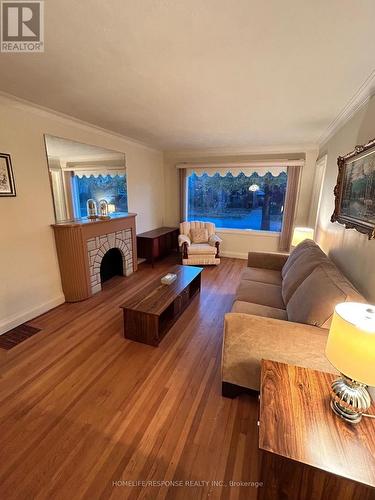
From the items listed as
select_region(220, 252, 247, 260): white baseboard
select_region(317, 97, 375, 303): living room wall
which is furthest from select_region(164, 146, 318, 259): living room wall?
select_region(317, 97, 375, 303): living room wall

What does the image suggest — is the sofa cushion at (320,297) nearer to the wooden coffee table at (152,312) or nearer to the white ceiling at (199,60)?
the wooden coffee table at (152,312)

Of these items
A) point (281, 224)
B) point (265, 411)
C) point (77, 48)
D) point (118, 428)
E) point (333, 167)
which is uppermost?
point (77, 48)

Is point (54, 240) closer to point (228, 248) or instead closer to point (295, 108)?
point (295, 108)

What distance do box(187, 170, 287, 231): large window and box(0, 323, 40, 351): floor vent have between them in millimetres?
3932

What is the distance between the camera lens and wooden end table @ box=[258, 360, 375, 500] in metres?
0.83

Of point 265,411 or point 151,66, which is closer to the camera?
point 265,411

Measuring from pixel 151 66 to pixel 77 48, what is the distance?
1.60 ft

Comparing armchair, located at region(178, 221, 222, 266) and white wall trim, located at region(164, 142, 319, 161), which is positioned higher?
white wall trim, located at region(164, 142, 319, 161)

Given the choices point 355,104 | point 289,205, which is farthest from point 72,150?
point 289,205

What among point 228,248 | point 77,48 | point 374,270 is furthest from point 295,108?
point 228,248

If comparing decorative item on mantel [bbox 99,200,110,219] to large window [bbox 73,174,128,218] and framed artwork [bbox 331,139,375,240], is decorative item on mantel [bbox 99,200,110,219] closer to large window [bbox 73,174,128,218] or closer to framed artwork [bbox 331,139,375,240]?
large window [bbox 73,174,128,218]

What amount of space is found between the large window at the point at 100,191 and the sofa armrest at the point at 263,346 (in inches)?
110

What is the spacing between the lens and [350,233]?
80.0 inches

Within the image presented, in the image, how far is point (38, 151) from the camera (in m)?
2.58
